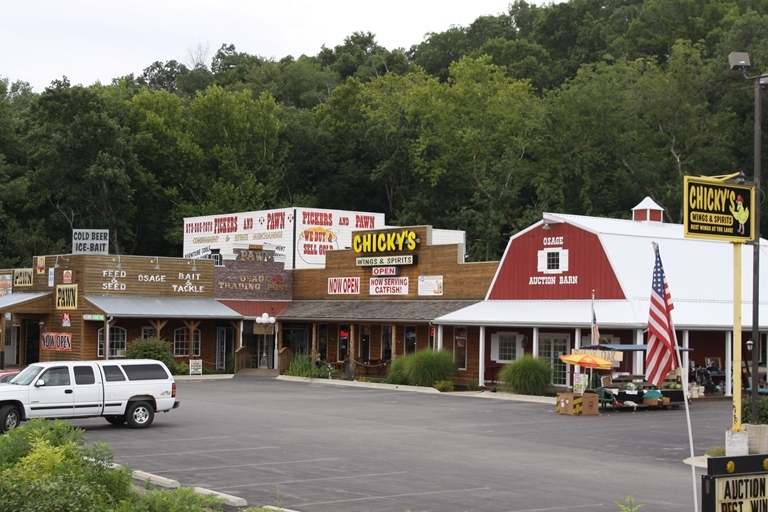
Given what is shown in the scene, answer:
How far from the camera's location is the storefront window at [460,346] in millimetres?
42938

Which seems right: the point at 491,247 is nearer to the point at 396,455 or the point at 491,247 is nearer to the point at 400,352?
the point at 400,352

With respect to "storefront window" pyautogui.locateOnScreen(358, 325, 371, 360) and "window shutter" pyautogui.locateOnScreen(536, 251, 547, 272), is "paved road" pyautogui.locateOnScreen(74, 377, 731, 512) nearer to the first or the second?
"window shutter" pyautogui.locateOnScreen(536, 251, 547, 272)

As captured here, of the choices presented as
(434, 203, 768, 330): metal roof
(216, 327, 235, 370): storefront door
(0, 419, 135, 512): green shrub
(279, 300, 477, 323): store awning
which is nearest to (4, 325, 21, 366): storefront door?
(216, 327, 235, 370): storefront door

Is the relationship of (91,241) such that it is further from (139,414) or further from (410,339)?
(139,414)

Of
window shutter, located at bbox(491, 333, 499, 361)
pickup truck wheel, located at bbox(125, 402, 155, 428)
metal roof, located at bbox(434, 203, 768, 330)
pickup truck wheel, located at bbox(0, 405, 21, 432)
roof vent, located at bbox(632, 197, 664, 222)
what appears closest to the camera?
pickup truck wheel, located at bbox(0, 405, 21, 432)

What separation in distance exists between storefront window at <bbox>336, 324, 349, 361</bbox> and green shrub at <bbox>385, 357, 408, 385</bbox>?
654cm

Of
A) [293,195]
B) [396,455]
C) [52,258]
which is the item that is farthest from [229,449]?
[293,195]

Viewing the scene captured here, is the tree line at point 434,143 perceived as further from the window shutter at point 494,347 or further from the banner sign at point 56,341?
the window shutter at point 494,347

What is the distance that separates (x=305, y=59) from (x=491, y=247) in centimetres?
5212

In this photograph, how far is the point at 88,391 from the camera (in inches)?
984

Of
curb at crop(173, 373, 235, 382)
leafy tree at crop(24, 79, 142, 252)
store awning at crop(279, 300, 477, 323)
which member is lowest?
curb at crop(173, 373, 235, 382)

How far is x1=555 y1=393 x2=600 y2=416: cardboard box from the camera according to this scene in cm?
3119

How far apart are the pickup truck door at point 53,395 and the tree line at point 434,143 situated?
45922 mm

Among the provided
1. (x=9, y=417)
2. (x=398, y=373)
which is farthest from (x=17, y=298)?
(x=9, y=417)
